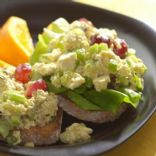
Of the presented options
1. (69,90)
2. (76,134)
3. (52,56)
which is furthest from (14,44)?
(76,134)

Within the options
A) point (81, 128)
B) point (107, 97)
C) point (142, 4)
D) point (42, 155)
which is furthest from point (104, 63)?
point (142, 4)

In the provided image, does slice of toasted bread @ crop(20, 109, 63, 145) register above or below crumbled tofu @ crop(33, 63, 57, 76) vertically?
below

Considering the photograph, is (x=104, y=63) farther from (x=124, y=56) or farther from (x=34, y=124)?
(x=34, y=124)

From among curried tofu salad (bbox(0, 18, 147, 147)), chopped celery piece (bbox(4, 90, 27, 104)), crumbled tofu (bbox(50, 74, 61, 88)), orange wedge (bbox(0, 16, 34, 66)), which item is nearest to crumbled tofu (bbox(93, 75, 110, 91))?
curried tofu salad (bbox(0, 18, 147, 147))

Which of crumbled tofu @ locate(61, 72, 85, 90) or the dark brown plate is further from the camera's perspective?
crumbled tofu @ locate(61, 72, 85, 90)

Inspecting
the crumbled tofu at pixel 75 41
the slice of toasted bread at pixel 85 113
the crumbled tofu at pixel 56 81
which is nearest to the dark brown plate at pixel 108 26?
the slice of toasted bread at pixel 85 113

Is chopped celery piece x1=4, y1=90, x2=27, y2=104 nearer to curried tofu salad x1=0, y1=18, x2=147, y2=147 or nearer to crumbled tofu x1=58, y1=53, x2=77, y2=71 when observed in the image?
curried tofu salad x1=0, y1=18, x2=147, y2=147

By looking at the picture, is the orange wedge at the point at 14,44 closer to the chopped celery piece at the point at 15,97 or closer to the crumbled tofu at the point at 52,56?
the crumbled tofu at the point at 52,56
